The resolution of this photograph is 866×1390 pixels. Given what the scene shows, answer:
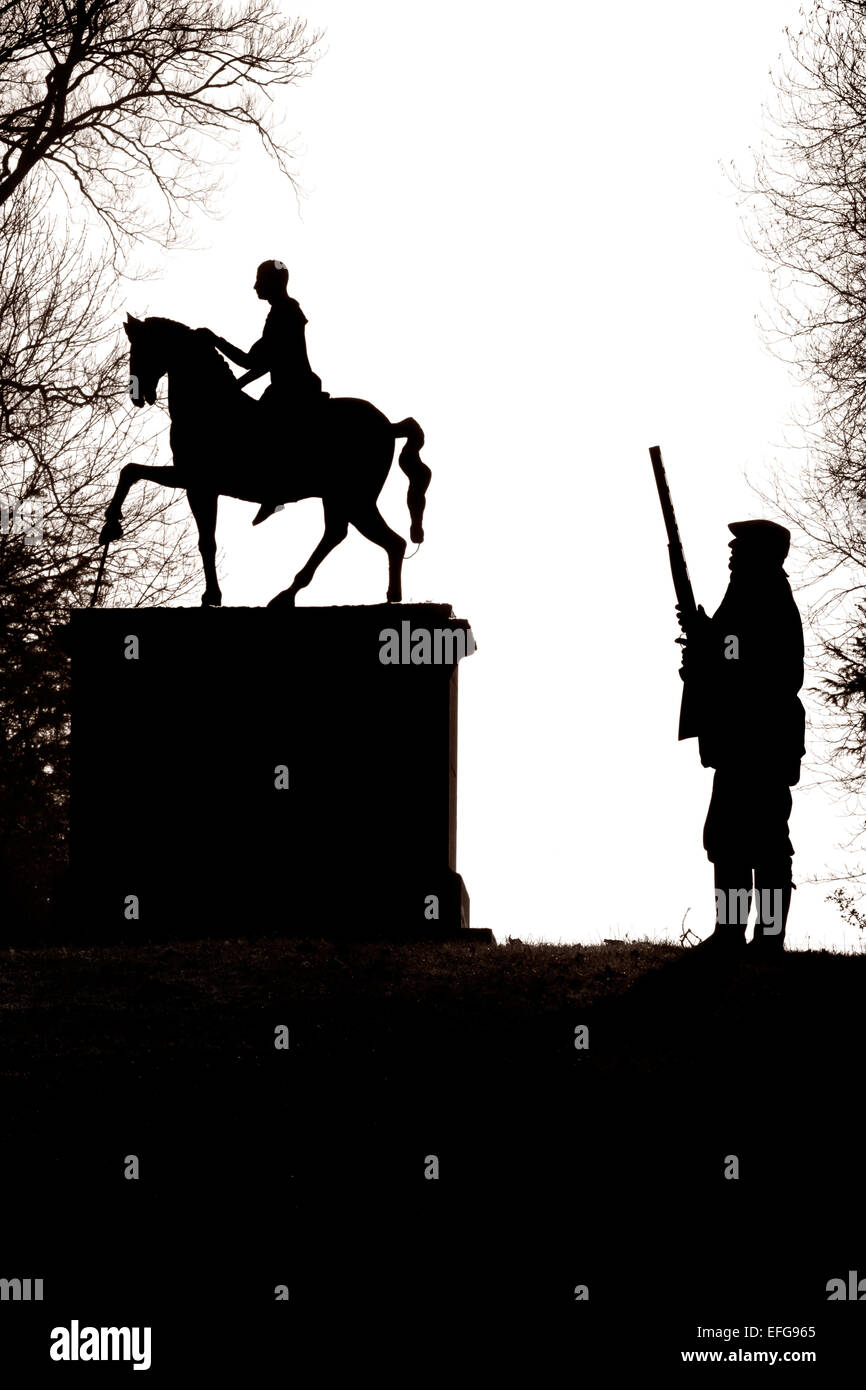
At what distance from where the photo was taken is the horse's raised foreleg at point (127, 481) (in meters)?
12.0

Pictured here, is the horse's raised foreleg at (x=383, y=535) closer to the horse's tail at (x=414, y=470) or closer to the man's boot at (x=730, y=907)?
the horse's tail at (x=414, y=470)

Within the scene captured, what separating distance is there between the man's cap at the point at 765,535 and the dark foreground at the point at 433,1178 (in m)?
2.60

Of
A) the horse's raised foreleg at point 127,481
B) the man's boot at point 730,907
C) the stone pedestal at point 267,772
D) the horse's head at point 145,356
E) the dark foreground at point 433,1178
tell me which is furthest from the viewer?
the horse's head at point 145,356

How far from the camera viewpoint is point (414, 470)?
12367mm

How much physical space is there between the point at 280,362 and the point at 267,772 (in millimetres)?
2869

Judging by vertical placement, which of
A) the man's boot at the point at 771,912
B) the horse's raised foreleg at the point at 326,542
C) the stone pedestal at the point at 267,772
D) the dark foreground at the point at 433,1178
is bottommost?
the dark foreground at the point at 433,1178

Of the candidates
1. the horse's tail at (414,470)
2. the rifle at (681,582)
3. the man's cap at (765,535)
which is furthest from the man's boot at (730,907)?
the horse's tail at (414,470)

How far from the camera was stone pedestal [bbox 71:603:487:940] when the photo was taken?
11.8 m

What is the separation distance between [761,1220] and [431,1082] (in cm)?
160

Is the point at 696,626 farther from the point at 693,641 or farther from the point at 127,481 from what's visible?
the point at 127,481
